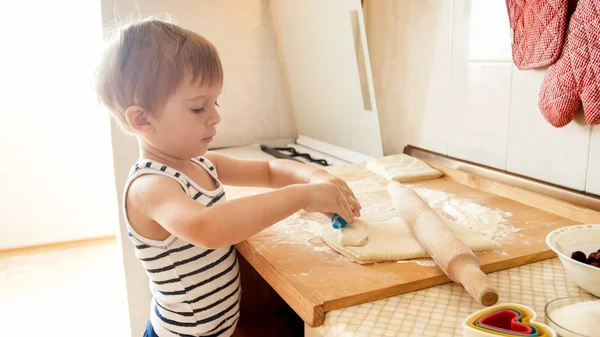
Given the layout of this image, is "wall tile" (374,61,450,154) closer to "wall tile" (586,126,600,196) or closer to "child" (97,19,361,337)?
"wall tile" (586,126,600,196)

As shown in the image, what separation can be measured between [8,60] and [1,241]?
111 cm

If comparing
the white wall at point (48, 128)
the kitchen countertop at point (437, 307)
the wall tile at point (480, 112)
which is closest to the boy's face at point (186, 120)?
the kitchen countertop at point (437, 307)

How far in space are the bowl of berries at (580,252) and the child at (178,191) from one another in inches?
12.8

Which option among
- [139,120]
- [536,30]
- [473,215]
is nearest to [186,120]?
[139,120]

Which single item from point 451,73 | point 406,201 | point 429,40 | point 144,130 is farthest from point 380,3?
point 144,130

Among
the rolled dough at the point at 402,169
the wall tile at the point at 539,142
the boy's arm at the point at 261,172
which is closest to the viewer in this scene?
the wall tile at the point at 539,142

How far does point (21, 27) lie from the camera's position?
123 inches

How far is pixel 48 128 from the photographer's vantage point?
10.6 ft

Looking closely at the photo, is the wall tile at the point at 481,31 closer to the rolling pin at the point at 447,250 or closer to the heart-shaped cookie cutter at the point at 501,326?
the rolling pin at the point at 447,250

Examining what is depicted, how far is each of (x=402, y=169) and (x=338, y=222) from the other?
46 cm

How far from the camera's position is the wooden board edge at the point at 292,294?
0.65 m

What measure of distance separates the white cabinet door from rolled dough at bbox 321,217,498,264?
25.0 inches

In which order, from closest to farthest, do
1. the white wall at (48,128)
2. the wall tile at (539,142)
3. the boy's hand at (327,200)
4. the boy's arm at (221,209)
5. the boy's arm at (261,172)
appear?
the boy's arm at (221,209), the boy's hand at (327,200), the wall tile at (539,142), the boy's arm at (261,172), the white wall at (48,128)

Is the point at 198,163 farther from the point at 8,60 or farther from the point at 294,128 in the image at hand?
the point at 8,60
